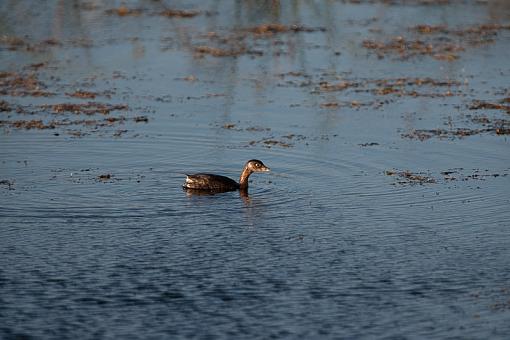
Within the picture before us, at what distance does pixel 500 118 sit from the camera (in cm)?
2116

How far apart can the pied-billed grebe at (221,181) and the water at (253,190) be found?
7.5 inches

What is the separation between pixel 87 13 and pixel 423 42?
980cm

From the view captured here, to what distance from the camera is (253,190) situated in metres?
17.0

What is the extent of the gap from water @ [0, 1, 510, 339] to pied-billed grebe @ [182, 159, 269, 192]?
19cm

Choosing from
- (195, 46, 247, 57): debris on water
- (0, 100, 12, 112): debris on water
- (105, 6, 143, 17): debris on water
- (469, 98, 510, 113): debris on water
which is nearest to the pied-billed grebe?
(0, 100, 12, 112): debris on water

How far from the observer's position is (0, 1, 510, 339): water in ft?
37.9

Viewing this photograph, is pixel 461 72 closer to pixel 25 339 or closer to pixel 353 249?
pixel 353 249

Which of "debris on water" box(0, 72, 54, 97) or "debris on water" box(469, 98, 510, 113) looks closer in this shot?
"debris on water" box(469, 98, 510, 113)

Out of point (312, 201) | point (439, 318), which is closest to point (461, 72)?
point (312, 201)

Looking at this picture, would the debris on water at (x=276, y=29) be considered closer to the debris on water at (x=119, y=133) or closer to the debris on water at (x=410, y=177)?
the debris on water at (x=119, y=133)

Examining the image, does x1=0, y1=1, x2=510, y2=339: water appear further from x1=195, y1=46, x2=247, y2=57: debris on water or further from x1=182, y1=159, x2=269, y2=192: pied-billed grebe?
x1=195, y1=46, x2=247, y2=57: debris on water

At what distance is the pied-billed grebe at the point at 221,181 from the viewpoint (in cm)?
1644

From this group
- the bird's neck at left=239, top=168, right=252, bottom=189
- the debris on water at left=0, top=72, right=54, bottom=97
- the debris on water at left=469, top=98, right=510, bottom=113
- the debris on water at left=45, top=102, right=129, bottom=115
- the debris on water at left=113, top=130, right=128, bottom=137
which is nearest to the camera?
the bird's neck at left=239, top=168, right=252, bottom=189

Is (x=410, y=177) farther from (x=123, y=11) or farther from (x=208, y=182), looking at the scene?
(x=123, y=11)
